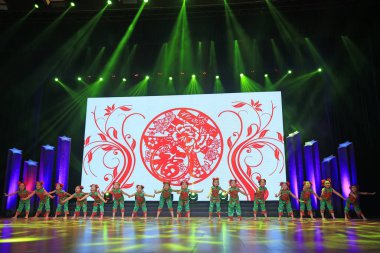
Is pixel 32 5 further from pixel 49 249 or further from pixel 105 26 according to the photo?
pixel 49 249

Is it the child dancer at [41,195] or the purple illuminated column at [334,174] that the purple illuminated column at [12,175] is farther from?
the purple illuminated column at [334,174]

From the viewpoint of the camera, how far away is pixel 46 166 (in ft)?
39.7

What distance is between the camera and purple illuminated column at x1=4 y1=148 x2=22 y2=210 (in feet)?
37.5

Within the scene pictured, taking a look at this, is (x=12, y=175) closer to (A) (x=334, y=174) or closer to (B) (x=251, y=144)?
(B) (x=251, y=144)

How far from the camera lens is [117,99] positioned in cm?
1252

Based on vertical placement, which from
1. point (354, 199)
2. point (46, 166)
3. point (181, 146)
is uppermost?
point (181, 146)

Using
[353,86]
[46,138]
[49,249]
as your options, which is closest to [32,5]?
[46,138]

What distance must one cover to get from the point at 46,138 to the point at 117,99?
11.2 ft

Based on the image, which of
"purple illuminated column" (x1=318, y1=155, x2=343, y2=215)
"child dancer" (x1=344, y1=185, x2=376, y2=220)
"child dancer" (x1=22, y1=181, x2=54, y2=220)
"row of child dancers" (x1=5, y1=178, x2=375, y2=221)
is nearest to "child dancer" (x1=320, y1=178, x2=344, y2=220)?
"row of child dancers" (x1=5, y1=178, x2=375, y2=221)

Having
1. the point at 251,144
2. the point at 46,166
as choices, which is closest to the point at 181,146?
the point at 251,144

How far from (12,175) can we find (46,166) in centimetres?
113

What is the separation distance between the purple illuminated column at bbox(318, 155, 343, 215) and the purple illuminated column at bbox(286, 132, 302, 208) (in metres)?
0.99

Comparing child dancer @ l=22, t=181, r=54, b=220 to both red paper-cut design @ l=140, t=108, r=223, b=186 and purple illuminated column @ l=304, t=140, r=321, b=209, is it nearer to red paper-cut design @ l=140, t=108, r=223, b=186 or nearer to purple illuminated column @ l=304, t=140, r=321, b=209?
red paper-cut design @ l=140, t=108, r=223, b=186

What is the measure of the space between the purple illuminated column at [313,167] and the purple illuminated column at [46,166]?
9142 millimetres
